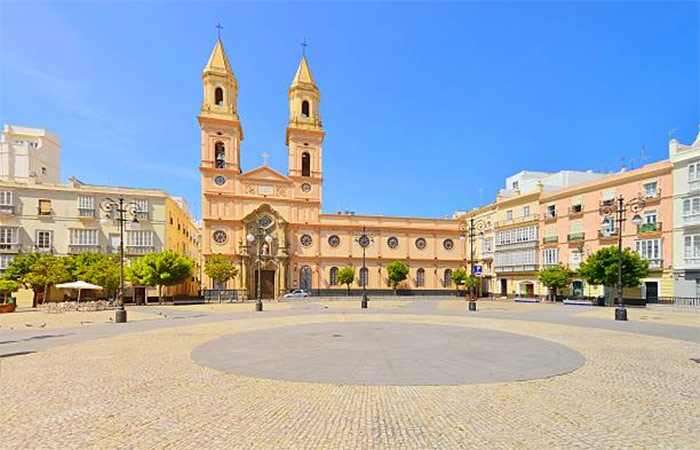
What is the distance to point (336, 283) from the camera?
49.8m

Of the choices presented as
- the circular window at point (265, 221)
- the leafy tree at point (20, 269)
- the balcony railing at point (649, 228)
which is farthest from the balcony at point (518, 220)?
the leafy tree at point (20, 269)

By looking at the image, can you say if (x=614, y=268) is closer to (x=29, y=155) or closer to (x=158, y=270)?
(x=158, y=270)

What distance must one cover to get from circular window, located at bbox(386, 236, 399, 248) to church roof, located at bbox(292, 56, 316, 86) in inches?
1014

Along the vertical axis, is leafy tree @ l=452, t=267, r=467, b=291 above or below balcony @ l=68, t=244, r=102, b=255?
below

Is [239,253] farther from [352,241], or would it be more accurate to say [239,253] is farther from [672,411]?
[672,411]

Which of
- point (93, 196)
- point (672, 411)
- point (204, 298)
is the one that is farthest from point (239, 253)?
point (672, 411)

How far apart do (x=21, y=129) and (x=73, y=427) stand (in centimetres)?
7671

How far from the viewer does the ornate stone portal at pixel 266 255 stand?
46438 millimetres

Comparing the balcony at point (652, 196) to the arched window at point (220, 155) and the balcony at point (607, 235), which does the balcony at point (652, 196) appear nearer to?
the balcony at point (607, 235)

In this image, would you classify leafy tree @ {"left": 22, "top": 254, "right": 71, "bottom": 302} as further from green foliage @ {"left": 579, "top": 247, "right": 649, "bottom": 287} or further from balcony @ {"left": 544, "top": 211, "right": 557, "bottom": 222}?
balcony @ {"left": 544, "top": 211, "right": 557, "bottom": 222}

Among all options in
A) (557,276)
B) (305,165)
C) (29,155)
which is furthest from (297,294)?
(29,155)

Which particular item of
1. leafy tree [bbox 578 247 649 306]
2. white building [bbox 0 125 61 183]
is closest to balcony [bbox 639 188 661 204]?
leafy tree [bbox 578 247 649 306]

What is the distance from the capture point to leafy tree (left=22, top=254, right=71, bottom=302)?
30.8 meters

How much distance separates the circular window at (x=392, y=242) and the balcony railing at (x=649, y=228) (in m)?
28.2
